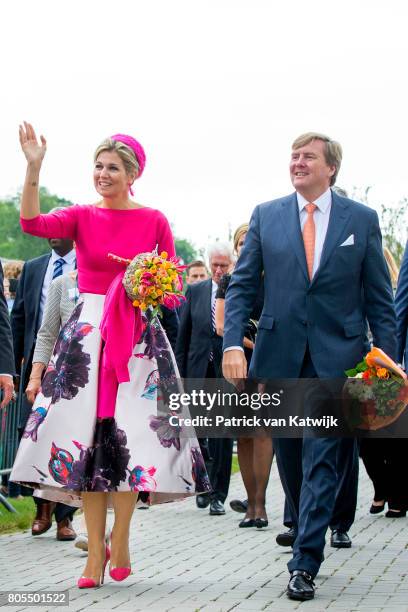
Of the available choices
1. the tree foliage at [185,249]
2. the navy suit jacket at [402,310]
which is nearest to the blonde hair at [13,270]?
the navy suit jacket at [402,310]

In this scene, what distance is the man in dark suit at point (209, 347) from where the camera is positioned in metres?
11.6

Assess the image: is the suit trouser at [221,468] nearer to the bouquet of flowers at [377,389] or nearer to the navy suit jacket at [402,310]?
the navy suit jacket at [402,310]

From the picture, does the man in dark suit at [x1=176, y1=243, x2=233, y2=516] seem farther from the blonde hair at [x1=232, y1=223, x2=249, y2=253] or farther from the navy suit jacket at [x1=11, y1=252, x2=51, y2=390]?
the navy suit jacket at [x1=11, y1=252, x2=51, y2=390]

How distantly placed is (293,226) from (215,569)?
2.08m

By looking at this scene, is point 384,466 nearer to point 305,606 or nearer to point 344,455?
point 344,455

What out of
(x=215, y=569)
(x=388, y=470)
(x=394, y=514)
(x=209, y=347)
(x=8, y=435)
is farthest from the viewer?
(x=209, y=347)

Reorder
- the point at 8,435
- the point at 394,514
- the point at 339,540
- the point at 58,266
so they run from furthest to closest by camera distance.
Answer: the point at 8,435 < the point at 394,514 < the point at 58,266 < the point at 339,540

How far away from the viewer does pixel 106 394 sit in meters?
7.26

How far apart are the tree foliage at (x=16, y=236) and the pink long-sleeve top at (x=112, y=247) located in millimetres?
102029

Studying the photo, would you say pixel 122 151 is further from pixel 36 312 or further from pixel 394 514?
pixel 394 514

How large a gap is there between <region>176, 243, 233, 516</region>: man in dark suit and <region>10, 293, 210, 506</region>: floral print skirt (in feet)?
14.0

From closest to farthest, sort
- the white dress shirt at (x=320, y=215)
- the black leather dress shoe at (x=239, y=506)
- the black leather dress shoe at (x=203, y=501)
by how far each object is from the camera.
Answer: the white dress shirt at (x=320, y=215)
the black leather dress shoe at (x=239, y=506)
the black leather dress shoe at (x=203, y=501)

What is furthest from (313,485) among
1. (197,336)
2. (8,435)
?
(8,435)

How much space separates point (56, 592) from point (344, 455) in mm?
2985
